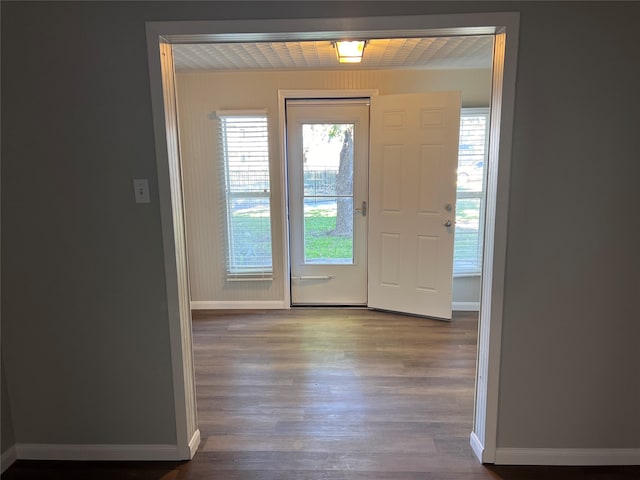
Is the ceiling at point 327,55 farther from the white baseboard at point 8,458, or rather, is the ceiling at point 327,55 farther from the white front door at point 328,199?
the white baseboard at point 8,458

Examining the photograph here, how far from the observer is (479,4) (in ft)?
5.04

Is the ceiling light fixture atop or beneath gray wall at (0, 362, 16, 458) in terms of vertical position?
atop

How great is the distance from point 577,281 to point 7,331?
2.54 m

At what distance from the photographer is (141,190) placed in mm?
1708

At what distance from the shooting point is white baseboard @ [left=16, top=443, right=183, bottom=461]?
1928mm

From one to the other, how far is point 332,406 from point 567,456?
1163 mm

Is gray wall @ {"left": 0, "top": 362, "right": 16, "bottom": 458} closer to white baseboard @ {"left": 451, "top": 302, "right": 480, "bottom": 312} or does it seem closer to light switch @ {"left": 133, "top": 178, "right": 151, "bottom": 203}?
light switch @ {"left": 133, "top": 178, "right": 151, "bottom": 203}

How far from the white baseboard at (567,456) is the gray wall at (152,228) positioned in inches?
1.5

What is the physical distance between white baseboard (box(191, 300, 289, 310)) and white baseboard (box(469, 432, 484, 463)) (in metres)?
2.22

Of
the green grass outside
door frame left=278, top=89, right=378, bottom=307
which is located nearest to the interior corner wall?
door frame left=278, top=89, right=378, bottom=307

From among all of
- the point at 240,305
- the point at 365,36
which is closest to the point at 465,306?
the point at 240,305

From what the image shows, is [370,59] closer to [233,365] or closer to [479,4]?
[479,4]

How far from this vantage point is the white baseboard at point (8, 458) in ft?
6.17

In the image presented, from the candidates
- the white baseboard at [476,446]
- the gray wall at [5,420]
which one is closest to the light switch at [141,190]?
the gray wall at [5,420]
